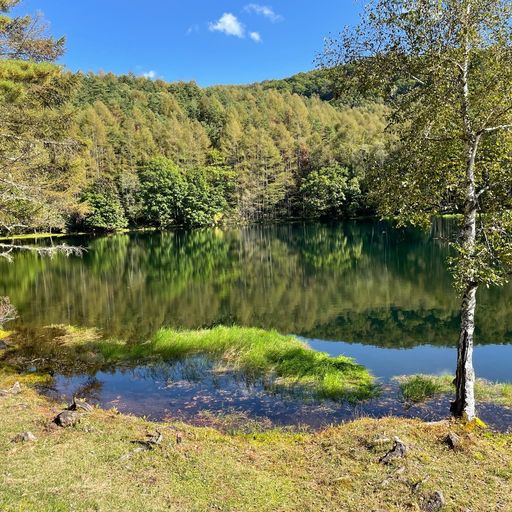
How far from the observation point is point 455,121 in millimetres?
10781

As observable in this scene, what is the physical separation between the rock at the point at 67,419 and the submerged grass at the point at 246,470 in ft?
0.63

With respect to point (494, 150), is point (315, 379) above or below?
below

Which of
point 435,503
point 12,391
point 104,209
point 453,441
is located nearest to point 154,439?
point 435,503

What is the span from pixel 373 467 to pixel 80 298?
28398 millimetres

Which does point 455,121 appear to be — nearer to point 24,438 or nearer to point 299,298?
point 24,438

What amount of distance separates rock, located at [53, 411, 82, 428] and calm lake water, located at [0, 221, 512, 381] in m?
9.57

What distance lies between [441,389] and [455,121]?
8.23 meters

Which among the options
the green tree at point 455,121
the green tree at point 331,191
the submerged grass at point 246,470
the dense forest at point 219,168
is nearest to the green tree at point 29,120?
the submerged grass at point 246,470

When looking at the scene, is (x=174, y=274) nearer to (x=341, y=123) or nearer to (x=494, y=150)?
(x=494, y=150)

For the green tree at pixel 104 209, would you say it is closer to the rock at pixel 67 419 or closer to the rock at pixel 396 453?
the rock at pixel 67 419

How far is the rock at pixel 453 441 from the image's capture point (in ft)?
29.1

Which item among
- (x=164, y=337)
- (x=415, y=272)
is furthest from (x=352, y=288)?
(x=164, y=337)

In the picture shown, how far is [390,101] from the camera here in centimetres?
1137

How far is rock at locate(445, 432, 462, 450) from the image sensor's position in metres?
8.87
